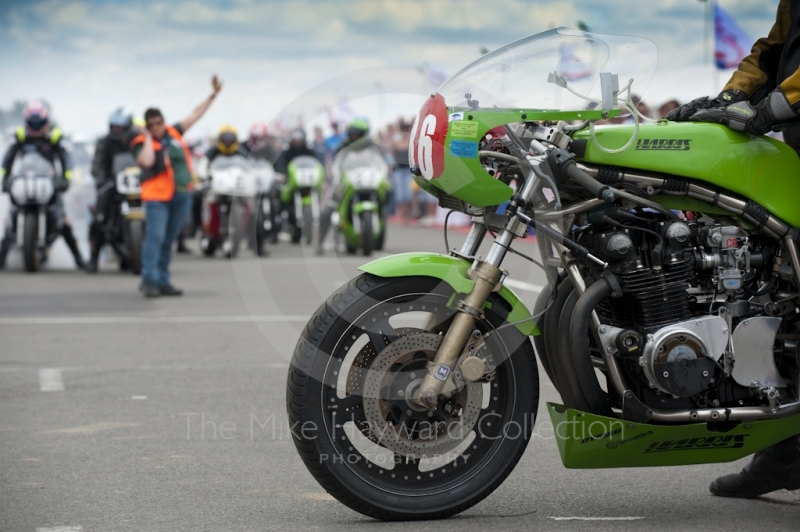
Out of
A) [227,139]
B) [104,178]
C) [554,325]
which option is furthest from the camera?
[227,139]

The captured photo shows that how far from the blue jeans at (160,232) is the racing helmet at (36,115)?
13.1 feet

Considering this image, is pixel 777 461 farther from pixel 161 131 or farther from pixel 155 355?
pixel 161 131

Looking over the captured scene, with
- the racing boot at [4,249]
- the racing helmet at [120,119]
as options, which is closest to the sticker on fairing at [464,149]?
the racing helmet at [120,119]

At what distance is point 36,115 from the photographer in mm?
16938

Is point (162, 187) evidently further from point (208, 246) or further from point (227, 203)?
point (208, 246)

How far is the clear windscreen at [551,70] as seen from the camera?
14.5ft

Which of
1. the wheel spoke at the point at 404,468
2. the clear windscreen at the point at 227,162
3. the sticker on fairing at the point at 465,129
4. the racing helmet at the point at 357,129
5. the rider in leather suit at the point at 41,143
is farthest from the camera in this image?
the clear windscreen at the point at 227,162

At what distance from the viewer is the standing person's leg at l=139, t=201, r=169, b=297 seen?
523 inches

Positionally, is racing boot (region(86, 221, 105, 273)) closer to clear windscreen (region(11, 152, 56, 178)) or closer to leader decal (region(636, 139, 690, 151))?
clear windscreen (region(11, 152, 56, 178))

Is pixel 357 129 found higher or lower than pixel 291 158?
higher

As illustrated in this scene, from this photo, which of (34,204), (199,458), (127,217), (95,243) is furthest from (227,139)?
(199,458)

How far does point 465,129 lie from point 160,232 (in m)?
9.64

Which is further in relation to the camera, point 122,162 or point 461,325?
point 122,162

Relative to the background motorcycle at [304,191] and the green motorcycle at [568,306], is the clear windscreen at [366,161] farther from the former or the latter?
the green motorcycle at [568,306]
